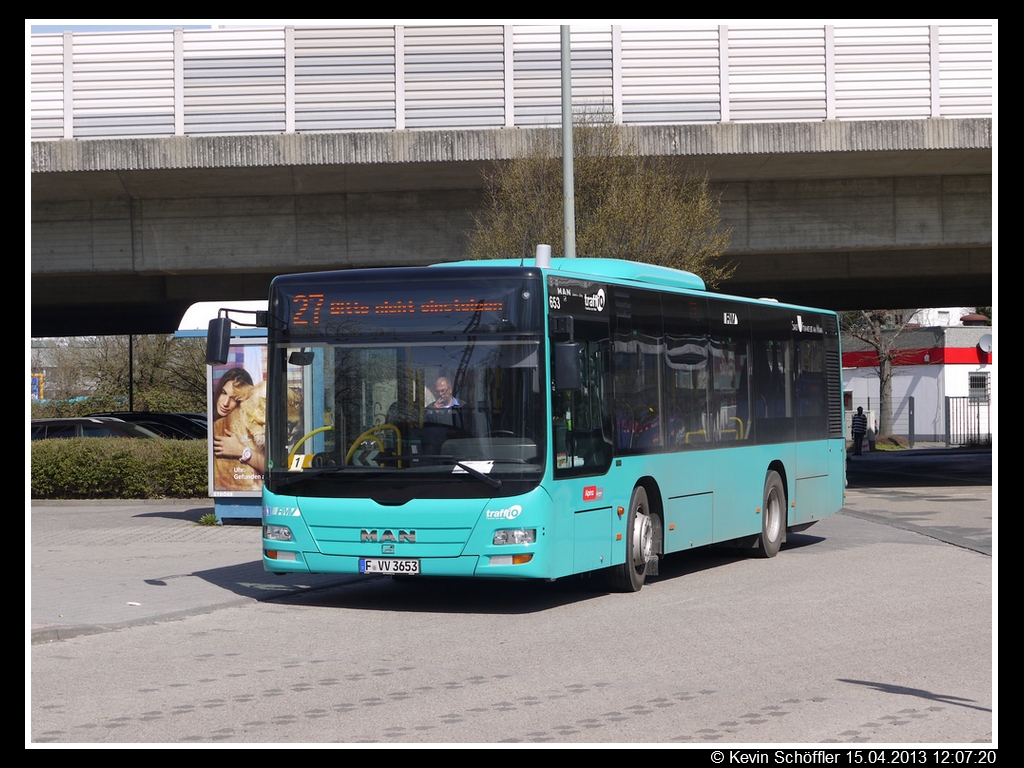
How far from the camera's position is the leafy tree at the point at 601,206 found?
64.1 feet

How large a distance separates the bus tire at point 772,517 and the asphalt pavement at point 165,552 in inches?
94.3

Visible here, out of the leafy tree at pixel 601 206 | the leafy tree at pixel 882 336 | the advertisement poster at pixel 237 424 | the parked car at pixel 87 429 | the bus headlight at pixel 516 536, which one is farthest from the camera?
the leafy tree at pixel 882 336

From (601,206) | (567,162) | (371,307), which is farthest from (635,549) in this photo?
(601,206)

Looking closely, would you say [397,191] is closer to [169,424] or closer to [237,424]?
[237,424]

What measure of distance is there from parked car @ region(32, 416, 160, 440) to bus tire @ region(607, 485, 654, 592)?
15874 mm

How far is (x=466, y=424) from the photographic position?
35.4 feet

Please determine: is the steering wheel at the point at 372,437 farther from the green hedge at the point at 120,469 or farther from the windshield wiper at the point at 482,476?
the green hedge at the point at 120,469

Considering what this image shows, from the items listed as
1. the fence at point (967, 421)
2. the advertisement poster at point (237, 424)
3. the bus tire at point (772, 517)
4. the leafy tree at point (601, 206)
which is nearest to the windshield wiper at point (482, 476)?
the bus tire at point (772, 517)

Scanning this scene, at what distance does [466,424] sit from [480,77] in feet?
37.4

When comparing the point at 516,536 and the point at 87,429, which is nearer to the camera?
the point at 516,536

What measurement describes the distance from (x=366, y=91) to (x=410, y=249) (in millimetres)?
3294

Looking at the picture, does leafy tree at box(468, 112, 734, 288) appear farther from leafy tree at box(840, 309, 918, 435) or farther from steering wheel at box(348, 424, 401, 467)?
leafy tree at box(840, 309, 918, 435)

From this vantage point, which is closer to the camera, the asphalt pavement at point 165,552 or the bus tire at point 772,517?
the asphalt pavement at point 165,552

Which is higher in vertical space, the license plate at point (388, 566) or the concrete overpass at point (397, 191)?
the concrete overpass at point (397, 191)
